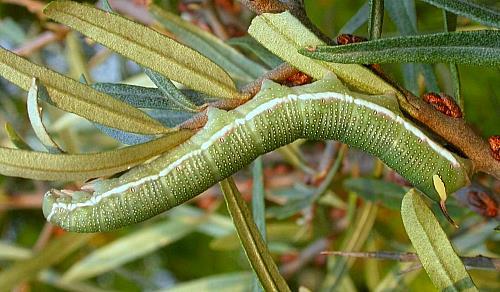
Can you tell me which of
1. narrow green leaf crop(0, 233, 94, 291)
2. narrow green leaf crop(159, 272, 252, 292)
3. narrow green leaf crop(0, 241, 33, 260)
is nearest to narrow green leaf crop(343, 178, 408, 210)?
narrow green leaf crop(159, 272, 252, 292)

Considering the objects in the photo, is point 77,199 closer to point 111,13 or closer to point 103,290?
point 111,13

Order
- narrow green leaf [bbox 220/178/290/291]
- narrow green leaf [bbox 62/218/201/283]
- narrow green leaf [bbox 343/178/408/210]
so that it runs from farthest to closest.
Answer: narrow green leaf [bbox 62/218/201/283], narrow green leaf [bbox 343/178/408/210], narrow green leaf [bbox 220/178/290/291]

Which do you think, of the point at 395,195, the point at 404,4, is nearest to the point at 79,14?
the point at 404,4

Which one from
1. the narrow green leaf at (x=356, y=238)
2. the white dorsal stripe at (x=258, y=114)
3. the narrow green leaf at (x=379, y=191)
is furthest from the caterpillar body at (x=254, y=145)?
the narrow green leaf at (x=356, y=238)

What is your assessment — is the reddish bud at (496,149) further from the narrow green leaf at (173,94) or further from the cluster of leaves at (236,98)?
the narrow green leaf at (173,94)

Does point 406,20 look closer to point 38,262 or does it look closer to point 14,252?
point 38,262

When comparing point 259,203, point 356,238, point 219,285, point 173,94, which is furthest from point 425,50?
point 219,285

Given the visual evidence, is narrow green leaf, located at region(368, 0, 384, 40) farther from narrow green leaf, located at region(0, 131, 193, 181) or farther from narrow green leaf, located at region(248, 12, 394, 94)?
narrow green leaf, located at region(0, 131, 193, 181)
